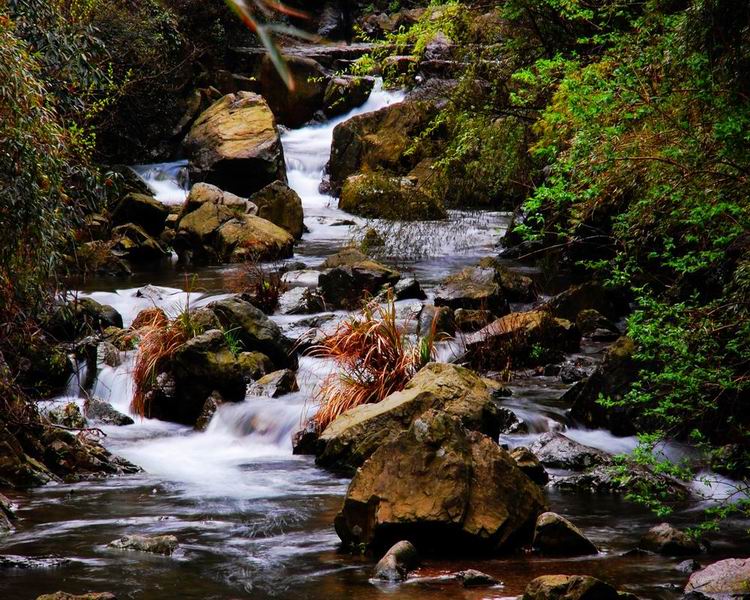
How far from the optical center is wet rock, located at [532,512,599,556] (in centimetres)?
663

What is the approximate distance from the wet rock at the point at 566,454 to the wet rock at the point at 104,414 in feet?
16.2

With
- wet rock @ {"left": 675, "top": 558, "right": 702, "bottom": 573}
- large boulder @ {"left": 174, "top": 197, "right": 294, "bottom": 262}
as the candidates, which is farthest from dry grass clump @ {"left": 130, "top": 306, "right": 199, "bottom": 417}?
large boulder @ {"left": 174, "top": 197, "right": 294, "bottom": 262}

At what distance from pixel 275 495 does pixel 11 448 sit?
255cm

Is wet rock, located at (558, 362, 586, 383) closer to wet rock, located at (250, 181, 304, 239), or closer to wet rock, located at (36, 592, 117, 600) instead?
wet rock, located at (36, 592, 117, 600)

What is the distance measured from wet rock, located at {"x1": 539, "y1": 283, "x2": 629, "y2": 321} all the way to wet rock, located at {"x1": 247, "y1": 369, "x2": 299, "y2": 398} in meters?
5.17

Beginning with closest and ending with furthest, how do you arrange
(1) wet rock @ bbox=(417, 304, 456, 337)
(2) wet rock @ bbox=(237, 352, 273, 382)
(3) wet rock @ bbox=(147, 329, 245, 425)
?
(3) wet rock @ bbox=(147, 329, 245, 425) → (2) wet rock @ bbox=(237, 352, 273, 382) → (1) wet rock @ bbox=(417, 304, 456, 337)

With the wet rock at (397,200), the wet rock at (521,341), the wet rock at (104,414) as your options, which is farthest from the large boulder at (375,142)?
the wet rock at (104,414)

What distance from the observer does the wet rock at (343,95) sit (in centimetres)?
3168

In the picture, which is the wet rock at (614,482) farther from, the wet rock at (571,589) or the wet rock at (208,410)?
the wet rock at (208,410)

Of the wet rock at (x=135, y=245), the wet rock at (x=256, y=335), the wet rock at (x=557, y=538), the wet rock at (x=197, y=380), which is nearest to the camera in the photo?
the wet rock at (x=557, y=538)

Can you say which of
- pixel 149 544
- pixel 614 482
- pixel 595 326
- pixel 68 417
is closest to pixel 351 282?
pixel 595 326

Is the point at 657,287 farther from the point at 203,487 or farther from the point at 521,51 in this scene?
the point at 203,487

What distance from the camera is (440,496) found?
657 centimetres

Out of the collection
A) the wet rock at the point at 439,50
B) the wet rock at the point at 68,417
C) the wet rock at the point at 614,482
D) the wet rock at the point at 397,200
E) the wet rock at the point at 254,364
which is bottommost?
the wet rock at the point at 614,482
